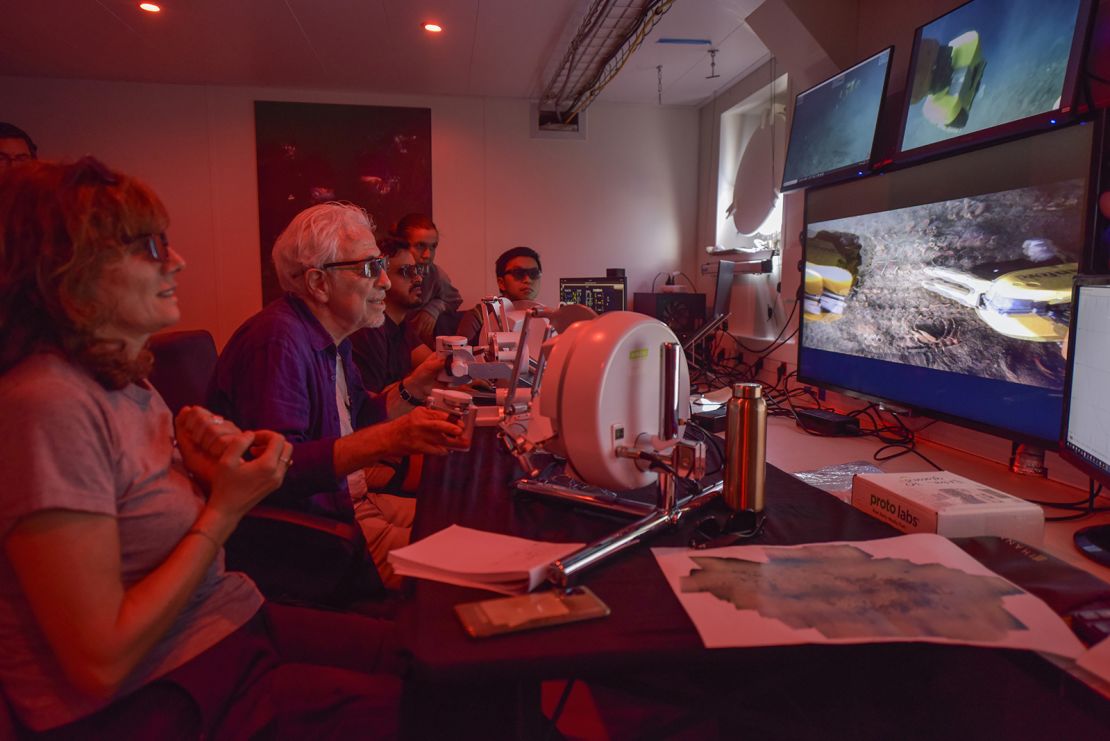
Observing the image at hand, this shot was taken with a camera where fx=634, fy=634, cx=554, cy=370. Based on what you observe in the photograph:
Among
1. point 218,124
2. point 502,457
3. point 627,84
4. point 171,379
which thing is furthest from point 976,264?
point 218,124

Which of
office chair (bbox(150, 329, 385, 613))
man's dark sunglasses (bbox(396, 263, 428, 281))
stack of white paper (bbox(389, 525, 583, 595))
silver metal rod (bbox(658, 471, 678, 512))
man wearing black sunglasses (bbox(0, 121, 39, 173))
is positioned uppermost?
man wearing black sunglasses (bbox(0, 121, 39, 173))

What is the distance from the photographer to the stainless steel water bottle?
41.7 inches

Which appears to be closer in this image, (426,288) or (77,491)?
(77,491)

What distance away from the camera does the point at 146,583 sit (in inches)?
34.0

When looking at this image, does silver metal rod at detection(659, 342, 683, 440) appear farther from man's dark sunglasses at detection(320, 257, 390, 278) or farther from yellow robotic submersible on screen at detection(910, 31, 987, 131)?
yellow robotic submersible on screen at detection(910, 31, 987, 131)

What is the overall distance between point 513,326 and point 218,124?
3.73m

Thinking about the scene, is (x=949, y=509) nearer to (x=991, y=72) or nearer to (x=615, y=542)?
(x=615, y=542)

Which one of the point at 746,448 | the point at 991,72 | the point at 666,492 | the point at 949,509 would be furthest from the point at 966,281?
the point at 666,492

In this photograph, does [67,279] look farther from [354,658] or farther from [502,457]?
[502,457]

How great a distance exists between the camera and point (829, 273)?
233cm

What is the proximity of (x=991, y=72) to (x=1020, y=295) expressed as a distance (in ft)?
2.07

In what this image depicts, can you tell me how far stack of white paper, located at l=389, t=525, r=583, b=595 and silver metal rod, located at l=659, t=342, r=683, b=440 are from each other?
0.25 meters

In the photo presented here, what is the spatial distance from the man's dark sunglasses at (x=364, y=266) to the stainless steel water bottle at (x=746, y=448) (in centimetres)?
107

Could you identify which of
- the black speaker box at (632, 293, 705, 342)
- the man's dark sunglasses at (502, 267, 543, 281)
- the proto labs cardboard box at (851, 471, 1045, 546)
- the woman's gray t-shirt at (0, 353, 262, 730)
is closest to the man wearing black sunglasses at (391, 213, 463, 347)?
the man's dark sunglasses at (502, 267, 543, 281)
